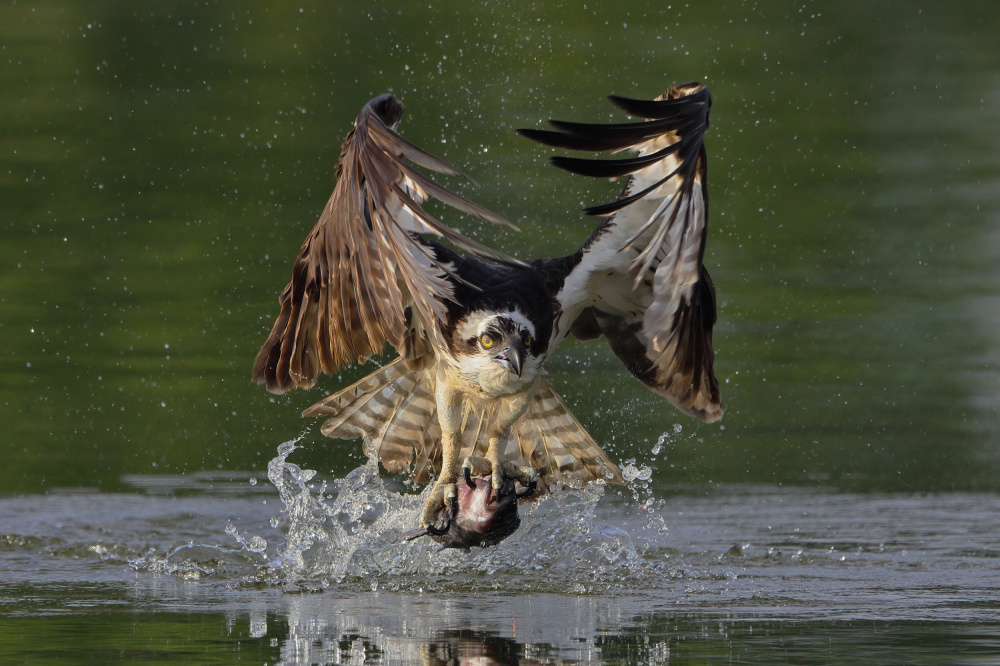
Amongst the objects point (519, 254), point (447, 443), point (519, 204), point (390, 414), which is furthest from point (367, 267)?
point (519, 204)

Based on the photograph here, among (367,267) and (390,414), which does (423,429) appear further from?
(367,267)

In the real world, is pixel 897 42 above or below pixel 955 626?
above

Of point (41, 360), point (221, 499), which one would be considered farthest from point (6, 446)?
point (221, 499)

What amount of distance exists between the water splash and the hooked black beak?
0.80 metres

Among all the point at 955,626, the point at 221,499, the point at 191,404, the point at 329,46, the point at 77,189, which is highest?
the point at 329,46

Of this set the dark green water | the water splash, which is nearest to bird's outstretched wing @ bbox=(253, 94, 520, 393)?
the water splash

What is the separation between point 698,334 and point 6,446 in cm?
412

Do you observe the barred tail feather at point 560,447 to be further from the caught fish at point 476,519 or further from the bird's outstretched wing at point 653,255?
the caught fish at point 476,519

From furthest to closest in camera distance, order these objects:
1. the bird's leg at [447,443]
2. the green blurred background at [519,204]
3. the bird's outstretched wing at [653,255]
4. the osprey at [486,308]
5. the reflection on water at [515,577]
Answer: the green blurred background at [519,204] → the bird's leg at [447,443] → the osprey at [486,308] → the bird's outstretched wing at [653,255] → the reflection on water at [515,577]

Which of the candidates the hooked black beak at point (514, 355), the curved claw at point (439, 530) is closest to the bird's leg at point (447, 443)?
the curved claw at point (439, 530)

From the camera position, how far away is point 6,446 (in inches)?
301

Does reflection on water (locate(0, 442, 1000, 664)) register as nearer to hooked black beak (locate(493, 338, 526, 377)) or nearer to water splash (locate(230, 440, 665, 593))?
water splash (locate(230, 440, 665, 593))

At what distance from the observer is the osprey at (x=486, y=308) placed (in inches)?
183

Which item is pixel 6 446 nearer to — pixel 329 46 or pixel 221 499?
pixel 221 499
